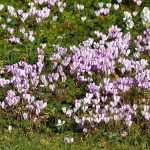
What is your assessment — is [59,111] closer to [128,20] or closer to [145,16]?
[128,20]

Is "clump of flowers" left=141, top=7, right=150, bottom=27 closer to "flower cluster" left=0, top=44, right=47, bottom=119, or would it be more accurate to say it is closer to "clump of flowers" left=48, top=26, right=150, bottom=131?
"clump of flowers" left=48, top=26, right=150, bottom=131

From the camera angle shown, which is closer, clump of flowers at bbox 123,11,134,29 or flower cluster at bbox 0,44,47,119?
flower cluster at bbox 0,44,47,119

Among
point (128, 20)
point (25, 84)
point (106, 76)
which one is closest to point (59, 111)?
point (25, 84)

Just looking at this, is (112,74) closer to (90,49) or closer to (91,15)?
(90,49)

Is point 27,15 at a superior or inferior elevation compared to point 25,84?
superior

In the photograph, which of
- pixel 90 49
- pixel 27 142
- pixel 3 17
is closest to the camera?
pixel 27 142

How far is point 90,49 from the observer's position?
16.2 meters

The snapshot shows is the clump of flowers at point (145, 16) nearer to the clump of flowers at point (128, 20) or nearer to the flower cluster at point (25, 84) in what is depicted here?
the clump of flowers at point (128, 20)

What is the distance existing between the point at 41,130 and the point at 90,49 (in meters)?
3.05

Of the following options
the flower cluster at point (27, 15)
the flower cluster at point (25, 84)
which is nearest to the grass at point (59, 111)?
the flower cluster at point (27, 15)

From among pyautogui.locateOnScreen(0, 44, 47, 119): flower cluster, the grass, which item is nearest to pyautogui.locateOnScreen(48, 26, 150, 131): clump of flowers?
the grass

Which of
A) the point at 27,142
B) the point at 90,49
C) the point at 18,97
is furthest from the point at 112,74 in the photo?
the point at 27,142

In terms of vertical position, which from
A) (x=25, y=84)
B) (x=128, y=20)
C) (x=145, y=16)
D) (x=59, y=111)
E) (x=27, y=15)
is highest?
(x=27, y=15)

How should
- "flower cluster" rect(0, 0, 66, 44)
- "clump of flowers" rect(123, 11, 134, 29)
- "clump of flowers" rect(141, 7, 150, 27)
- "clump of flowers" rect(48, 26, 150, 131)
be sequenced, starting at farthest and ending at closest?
"clump of flowers" rect(141, 7, 150, 27) < "clump of flowers" rect(123, 11, 134, 29) < "flower cluster" rect(0, 0, 66, 44) < "clump of flowers" rect(48, 26, 150, 131)
